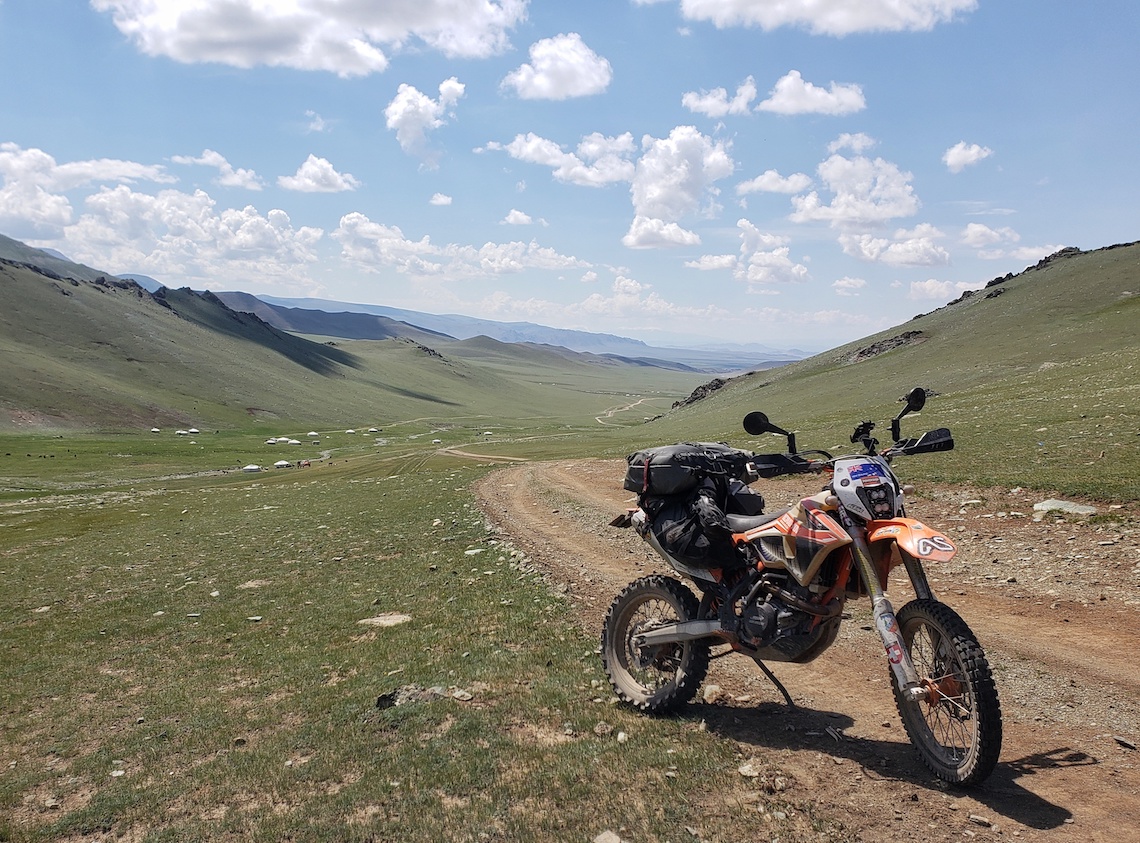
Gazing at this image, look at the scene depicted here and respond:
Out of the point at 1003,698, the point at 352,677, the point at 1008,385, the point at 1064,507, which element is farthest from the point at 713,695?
the point at 1008,385

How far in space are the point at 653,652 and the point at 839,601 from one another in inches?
103

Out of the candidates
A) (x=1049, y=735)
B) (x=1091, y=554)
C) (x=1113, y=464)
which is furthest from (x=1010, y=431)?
(x=1049, y=735)

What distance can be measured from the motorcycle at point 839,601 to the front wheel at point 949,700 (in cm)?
1

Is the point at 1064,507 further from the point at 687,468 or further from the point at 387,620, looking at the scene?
the point at 387,620

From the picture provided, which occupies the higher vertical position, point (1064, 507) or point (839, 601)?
point (1064, 507)

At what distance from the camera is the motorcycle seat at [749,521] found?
7348mm

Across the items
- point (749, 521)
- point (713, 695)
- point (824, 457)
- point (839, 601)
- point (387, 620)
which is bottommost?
point (387, 620)

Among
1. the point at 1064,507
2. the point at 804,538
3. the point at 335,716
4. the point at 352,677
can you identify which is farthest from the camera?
the point at 1064,507

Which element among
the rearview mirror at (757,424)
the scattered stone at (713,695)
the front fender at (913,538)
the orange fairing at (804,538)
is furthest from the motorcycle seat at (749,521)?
the scattered stone at (713,695)

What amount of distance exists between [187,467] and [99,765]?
3820 inches

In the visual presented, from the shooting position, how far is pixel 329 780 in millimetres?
7340

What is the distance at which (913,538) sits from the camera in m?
5.81

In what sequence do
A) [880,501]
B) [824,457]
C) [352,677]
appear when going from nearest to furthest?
[880,501] < [824,457] < [352,677]

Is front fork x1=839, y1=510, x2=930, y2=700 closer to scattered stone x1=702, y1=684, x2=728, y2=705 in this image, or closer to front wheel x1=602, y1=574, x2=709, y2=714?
front wheel x1=602, y1=574, x2=709, y2=714
